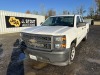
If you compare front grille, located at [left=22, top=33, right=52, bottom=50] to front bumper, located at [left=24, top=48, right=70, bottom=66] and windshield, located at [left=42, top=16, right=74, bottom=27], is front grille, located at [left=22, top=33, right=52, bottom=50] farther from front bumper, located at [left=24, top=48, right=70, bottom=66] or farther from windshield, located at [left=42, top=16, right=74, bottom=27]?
windshield, located at [left=42, top=16, right=74, bottom=27]

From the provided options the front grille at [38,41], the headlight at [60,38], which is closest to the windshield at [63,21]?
the headlight at [60,38]

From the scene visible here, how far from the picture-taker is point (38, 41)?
392cm

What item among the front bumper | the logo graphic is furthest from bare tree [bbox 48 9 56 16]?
the front bumper

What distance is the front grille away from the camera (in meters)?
3.75

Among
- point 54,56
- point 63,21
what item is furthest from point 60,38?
point 63,21

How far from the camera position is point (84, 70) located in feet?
13.6

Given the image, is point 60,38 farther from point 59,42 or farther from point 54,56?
point 54,56

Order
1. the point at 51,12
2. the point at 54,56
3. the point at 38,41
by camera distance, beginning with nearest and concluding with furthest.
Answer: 1. the point at 54,56
2. the point at 38,41
3. the point at 51,12

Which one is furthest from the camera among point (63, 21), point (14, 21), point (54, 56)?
point (14, 21)

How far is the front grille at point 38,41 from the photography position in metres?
3.75

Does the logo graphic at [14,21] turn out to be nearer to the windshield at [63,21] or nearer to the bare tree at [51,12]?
the windshield at [63,21]

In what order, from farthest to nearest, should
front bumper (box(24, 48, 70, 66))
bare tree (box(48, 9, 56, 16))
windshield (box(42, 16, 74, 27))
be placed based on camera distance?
bare tree (box(48, 9, 56, 16)) < windshield (box(42, 16, 74, 27)) < front bumper (box(24, 48, 70, 66))

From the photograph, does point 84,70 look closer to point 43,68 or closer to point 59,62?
point 59,62

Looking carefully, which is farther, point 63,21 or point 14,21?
point 14,21
